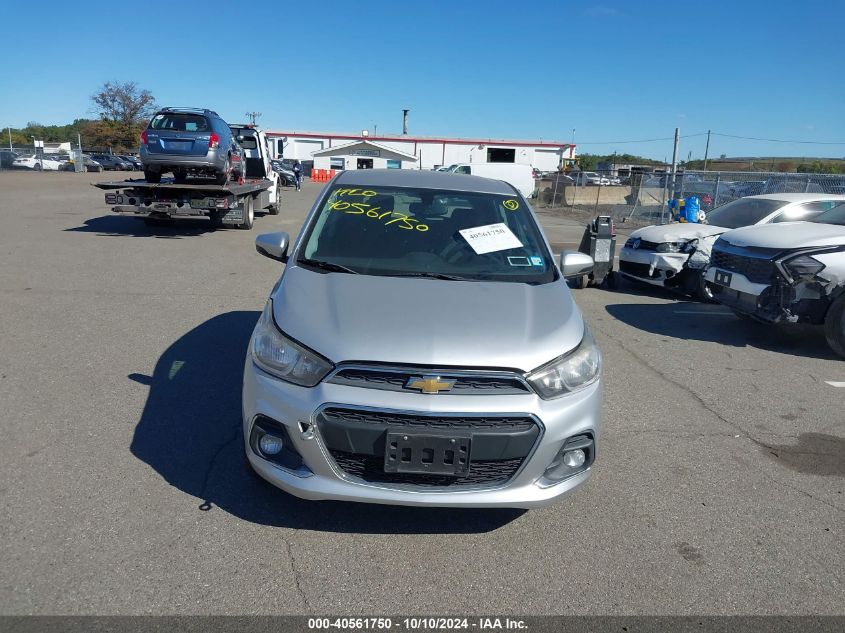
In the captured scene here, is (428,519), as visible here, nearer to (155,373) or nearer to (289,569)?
(289,569)

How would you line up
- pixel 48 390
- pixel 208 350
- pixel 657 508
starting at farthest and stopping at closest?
pixel 208 350, pixel 48 390, pixel 657 508

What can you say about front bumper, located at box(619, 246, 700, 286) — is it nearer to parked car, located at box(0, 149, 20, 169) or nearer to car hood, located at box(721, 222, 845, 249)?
car hood, located at box(721, 222, 845, 249)

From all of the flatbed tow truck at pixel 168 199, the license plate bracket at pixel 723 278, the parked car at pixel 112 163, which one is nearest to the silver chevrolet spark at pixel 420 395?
the license plate bracket at pixel 723 278

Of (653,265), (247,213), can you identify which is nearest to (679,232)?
(653,265)

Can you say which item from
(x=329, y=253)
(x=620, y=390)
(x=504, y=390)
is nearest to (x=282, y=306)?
(x=329, y=253)

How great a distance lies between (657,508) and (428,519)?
1.32 meters

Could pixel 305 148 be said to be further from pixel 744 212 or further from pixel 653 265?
pixel 653 265

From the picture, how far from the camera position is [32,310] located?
24.1 ft

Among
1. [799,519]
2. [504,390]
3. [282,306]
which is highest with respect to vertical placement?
[282,306]

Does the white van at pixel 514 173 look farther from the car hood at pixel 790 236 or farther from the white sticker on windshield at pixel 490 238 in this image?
the white sticker on windshield at pixel 490 238

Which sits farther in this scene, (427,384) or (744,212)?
(744,212)

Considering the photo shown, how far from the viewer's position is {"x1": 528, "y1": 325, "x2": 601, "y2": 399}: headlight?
123 inches

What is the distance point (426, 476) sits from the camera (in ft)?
9.87

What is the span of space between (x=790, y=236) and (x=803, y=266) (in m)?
0.55
